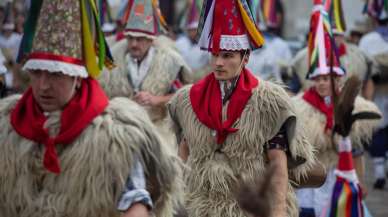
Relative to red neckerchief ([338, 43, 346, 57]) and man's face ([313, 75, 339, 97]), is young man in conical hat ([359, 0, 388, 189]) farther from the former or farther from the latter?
man's face ([313, 75, 339, 97])

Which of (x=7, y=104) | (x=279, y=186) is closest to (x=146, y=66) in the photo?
(x=279, y=186)

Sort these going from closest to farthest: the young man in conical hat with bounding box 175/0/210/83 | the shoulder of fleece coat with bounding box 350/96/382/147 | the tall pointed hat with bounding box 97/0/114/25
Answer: the shoulder of fleece coat with bounding box 350/96/382/147
the tall pointed hat with bounding box 97/0/114/25
the young man in conical hat with bounding box 175/0/210/83

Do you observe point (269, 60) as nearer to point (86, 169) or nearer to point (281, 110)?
point (281, 110)

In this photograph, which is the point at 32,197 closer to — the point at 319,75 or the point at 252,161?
the point at 252,161

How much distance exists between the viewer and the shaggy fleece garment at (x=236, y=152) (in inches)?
218

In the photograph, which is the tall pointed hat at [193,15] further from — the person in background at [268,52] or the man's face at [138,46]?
the man's face at [138,46]

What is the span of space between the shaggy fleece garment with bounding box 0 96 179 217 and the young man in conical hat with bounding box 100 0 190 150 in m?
3.90

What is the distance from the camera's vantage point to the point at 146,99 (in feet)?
27.1

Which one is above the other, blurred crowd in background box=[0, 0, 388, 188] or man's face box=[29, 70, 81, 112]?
man's face box=[29, 70, 81, 112]

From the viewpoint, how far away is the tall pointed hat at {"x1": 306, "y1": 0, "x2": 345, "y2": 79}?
780cm

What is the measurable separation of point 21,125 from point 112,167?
450 millimetres

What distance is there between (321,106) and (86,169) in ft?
12.7

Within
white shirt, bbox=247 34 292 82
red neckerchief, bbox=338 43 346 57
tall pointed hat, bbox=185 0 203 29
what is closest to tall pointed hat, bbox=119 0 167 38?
red neckerchief, bbox=338 43 346 57

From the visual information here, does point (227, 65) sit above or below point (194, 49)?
above
